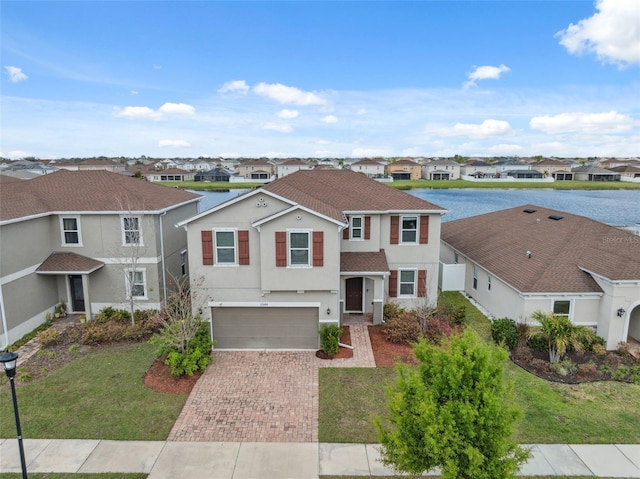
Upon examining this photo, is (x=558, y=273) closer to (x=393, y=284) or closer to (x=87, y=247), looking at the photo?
Result: (x=393, y=284)

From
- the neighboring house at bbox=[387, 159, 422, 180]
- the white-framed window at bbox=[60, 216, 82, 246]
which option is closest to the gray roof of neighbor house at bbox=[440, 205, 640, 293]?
the white-framed window at bbox=[60, 216, 82, 246]

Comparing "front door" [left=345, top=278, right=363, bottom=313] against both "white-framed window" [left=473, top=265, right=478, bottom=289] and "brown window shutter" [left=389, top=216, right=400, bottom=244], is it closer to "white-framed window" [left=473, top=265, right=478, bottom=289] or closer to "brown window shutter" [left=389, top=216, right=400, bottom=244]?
"brown window shutter" [left=389, top=216, right=400, bottom=244]

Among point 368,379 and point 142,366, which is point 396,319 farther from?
point 142,366

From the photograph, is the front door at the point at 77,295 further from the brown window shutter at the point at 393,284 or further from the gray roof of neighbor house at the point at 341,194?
the brown window shutter at the point at 393,284

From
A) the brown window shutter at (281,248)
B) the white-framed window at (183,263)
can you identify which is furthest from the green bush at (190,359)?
the white-framed window at (183,263)

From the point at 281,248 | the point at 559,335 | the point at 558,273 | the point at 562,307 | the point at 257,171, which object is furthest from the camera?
the point at 257,171

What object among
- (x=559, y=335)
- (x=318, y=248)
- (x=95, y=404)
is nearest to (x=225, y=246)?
(x=318, y=248)
